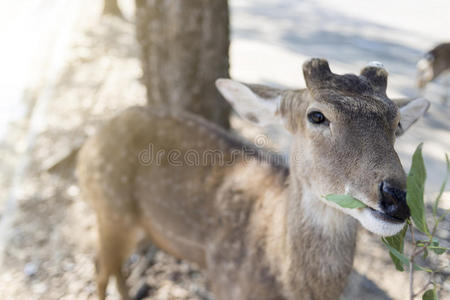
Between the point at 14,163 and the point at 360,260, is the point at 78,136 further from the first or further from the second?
the point at 360,260

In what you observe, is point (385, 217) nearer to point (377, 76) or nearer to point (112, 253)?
point (377, 76)

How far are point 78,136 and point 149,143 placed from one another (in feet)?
8.82

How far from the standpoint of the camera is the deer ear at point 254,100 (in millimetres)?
2666

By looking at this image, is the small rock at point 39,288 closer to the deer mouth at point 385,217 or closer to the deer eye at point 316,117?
the deer eye at point 316,117

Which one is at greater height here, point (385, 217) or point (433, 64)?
point (385, 217)

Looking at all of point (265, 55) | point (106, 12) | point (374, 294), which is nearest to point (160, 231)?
point (374, 294)

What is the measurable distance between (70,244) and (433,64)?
5.90m

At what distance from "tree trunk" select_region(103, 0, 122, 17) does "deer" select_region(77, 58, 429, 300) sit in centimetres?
717

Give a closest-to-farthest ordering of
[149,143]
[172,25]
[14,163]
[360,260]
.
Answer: [360,260] < [149,143] < [172,25] < [14,163]

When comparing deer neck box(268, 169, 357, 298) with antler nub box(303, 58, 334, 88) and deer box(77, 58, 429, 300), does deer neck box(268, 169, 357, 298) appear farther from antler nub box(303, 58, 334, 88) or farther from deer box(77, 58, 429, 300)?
antler nub box(303, 58, 334, 88)

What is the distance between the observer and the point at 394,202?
171 cm

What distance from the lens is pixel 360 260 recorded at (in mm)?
2941

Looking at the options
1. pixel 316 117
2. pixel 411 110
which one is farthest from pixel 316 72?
pixel 411 110

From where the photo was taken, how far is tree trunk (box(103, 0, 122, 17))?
382 inches
